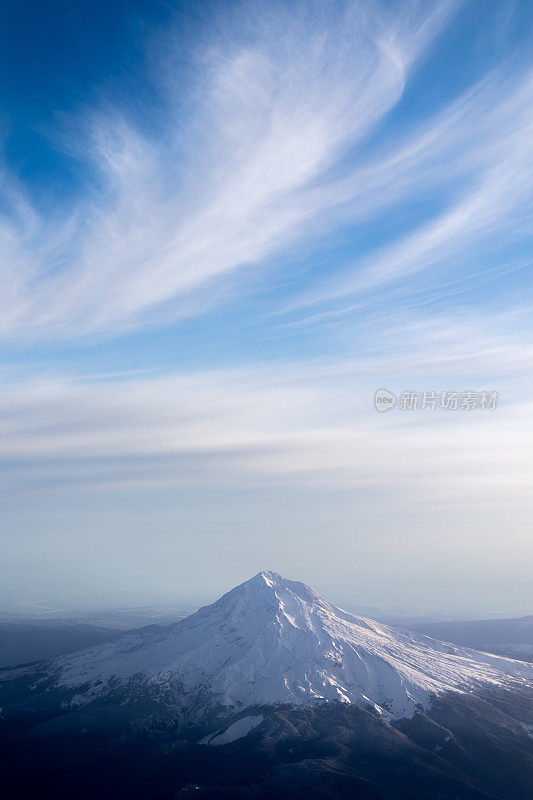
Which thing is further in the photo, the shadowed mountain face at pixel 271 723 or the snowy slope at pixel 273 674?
the snowy slope at pixel 273 674

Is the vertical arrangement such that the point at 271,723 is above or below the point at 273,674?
below

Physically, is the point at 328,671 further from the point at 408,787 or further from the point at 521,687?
the point at 521,687

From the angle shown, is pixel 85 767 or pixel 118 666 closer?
pixel 85 767

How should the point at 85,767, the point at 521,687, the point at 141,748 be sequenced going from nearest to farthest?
1. the point at 85,767
2. the point at 141,748
3. the point at 521,687

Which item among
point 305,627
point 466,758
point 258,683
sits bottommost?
point 466,758

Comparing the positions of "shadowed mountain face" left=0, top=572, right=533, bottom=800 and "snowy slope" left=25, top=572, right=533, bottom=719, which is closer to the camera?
"shadowed mountain face" left=0, top=572, right=533, bottom=800

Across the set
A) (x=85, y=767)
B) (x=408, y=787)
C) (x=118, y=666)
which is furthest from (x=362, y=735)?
(x=118, y=666)

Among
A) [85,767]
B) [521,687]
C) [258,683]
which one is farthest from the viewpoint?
[521,687]

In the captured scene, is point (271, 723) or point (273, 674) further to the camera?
point (273, 674)
